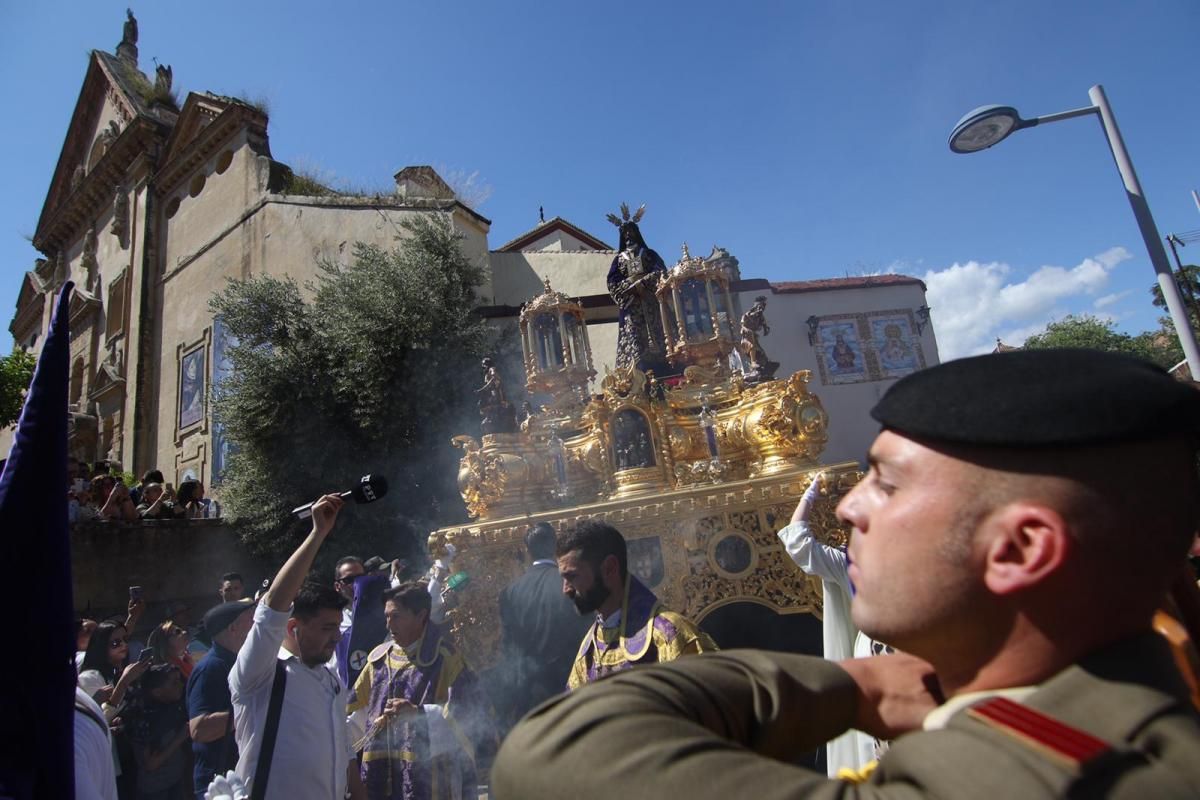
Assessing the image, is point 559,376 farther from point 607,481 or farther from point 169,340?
point 169,340

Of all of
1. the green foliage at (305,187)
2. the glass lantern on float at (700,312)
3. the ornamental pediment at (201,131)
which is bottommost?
the glass lantern on float at (700,312)

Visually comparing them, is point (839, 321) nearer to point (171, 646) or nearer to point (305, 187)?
point (171, 646)

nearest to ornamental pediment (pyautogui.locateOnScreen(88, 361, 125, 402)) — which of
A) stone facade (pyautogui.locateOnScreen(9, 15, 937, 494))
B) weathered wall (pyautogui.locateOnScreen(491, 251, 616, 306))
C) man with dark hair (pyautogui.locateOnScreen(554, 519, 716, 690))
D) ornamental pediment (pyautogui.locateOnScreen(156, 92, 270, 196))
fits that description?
stone facade (pyautogui.locateOnScreen(9, 15, 937, 494))

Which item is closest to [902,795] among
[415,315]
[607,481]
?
[607,481]

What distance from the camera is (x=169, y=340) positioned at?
21.3 m

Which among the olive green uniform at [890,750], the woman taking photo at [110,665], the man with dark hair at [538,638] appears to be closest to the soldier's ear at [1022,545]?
the olive green uniform at [890,750]

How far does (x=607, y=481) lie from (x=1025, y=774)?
6286mm

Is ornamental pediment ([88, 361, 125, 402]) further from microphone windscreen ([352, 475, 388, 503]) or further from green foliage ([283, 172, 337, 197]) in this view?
microphone windscreen ([352, 475, 388, 503])

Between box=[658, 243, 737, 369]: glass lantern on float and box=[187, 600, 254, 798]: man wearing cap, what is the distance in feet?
17.3

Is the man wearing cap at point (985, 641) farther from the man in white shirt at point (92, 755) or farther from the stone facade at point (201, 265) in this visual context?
the stone facade at point (201, 265)

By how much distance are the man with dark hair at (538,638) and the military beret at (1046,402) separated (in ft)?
13.0

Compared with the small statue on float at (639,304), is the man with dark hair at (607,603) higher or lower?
lower

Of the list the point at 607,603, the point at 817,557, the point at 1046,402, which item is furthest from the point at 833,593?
the point at 1046,402

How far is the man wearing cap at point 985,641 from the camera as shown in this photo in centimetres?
66
